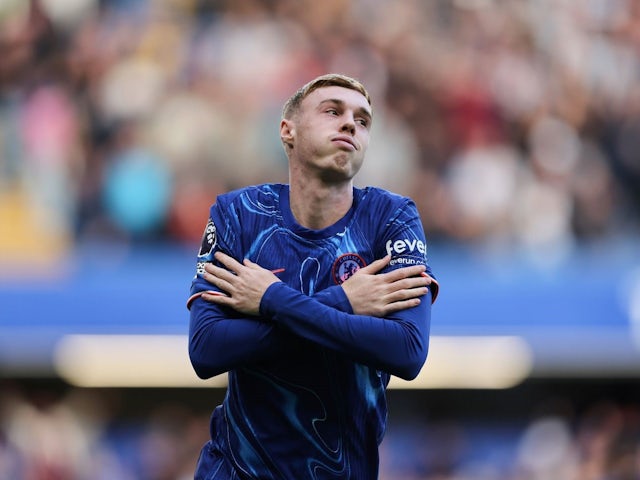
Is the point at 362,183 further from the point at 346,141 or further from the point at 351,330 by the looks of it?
the point at 351,330

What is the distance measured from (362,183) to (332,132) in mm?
8002

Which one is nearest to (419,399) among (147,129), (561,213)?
(561,213)

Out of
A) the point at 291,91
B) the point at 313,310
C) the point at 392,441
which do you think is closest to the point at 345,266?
the point at 313,310

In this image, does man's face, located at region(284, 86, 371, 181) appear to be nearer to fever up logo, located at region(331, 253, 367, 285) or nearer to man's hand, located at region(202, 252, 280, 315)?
fever up logo, located at region(331, 253, 367, 285)

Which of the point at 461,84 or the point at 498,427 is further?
the point at 461,84

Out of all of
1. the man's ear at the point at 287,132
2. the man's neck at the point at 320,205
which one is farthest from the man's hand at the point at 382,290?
the man's ear at the point at 287,132

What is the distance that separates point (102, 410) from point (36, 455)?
0.92 meters

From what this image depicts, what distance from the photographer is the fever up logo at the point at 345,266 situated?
165 inches

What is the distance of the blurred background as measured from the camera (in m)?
11.0

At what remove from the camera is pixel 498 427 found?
1184cm

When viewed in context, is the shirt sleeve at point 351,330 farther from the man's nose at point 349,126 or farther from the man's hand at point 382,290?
the man's nose at point 349,126

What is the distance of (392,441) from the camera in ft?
38.5

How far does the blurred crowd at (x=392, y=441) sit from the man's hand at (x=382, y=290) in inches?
287

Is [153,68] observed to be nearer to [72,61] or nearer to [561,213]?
[72,61]
